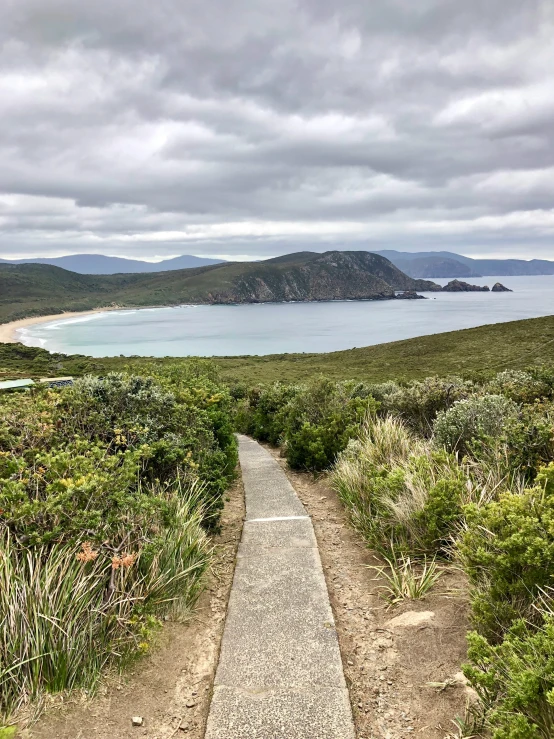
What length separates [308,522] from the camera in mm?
6086

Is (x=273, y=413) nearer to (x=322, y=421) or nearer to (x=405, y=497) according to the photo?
(x=322, y=421)

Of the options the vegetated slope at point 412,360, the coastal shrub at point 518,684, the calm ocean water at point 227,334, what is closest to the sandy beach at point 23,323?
the calm ocean water at point 227,334

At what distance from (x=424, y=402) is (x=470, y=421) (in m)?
2.62

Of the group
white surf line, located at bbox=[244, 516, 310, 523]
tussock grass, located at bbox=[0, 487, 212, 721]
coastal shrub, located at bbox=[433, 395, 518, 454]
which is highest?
coastal shrub, located at bbox=[433, 395, 518, 454]

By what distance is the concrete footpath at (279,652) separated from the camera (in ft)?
9.48

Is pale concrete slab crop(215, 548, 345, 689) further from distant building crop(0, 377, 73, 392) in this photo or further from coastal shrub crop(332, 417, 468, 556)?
distant building crop(0, 377, 73, 392)

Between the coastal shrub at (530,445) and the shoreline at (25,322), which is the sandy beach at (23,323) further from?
the coastal shrub at (530,445)

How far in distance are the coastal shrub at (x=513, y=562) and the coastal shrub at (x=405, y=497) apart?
121 cm

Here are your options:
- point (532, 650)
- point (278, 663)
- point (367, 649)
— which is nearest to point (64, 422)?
point (278, 663)

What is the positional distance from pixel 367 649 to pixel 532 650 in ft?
5.03

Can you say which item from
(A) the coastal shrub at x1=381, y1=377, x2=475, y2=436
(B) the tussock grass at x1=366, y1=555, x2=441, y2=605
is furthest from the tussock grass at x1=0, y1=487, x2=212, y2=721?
(A) the coastal shrub at x1=381, y1=377, x2=475, y2=436

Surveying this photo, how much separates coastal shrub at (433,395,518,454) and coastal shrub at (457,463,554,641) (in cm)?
295

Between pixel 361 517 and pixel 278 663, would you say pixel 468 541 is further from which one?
pixel 361 517

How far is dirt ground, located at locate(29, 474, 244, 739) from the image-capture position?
9.49 feet
